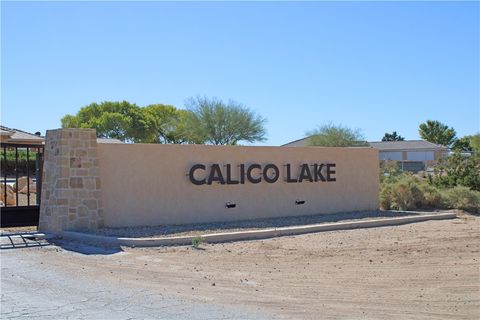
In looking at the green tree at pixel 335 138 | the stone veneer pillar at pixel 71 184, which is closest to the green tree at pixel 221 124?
the green tree at pixel 335 138

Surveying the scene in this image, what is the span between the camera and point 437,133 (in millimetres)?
80062

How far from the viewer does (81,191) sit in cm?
1495

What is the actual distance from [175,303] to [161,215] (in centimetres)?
863

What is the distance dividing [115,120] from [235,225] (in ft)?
166

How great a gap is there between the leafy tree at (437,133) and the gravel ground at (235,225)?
62.6 metres

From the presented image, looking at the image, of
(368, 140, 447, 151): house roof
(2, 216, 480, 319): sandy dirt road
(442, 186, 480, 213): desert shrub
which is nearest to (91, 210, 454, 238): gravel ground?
(2, 216, 480, 319): sandy dirt road

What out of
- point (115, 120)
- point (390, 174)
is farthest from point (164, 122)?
point (390, 174)

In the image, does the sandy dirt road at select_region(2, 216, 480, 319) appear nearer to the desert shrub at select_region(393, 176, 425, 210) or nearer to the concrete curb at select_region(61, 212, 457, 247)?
the concrete curb at select_region(61, 212, 457, 247)

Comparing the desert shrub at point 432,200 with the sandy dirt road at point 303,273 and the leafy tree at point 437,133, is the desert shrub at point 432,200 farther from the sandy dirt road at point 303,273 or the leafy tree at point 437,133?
the leafy tree at point 437,133

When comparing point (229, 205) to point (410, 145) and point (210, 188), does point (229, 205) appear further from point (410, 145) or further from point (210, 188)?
point (410, 145)

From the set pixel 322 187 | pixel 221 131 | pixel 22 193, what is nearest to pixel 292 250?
pixel 322 187

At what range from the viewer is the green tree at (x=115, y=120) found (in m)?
64.5

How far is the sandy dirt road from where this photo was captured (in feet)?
26.1

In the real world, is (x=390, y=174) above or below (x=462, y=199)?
above
